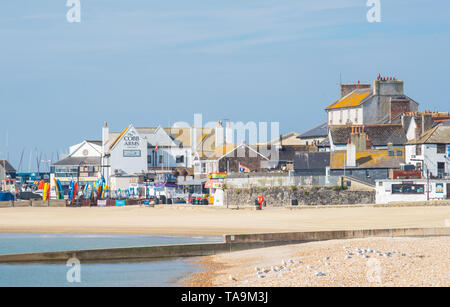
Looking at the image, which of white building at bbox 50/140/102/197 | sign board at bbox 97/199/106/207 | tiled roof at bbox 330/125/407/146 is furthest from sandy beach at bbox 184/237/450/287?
white building at bbox 50/140/102/197

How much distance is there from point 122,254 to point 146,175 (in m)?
71.3

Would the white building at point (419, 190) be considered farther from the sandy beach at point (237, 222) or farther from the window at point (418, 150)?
the window at point (418, 150)

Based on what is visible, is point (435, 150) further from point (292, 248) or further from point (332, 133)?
point (292, 248)

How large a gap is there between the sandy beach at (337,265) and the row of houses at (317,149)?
108ft

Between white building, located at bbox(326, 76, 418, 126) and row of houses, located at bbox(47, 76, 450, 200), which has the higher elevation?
white building, located at bbox(326, 76, 418, 126)

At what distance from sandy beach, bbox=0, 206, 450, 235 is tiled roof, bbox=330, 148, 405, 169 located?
1116 cm

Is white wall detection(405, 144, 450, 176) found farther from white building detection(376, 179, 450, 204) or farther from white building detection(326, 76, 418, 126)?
white building detection(326, 76, 418, 126)

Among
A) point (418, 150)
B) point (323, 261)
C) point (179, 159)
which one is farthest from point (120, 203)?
point (323, 261)

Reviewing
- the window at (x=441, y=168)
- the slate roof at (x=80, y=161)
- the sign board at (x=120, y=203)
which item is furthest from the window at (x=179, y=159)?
Answer: the window at (x=441, y=168)

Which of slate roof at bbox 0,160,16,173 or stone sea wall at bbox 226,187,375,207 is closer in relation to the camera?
stone sea wall at bbox 226,187,375,207

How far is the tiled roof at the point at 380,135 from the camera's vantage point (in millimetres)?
78812

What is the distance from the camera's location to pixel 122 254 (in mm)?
28188

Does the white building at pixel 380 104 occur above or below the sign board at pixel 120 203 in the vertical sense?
above

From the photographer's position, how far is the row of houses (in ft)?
218
